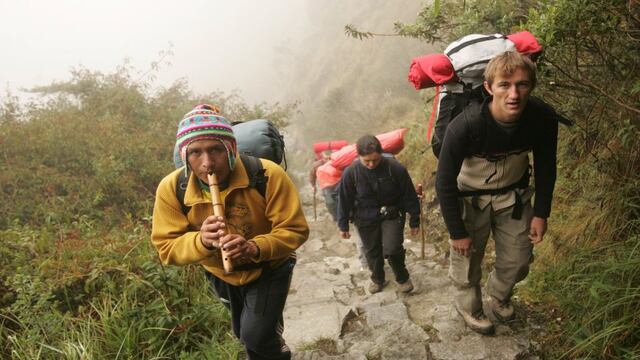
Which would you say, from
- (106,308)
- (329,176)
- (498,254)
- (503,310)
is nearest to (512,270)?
(498,254)

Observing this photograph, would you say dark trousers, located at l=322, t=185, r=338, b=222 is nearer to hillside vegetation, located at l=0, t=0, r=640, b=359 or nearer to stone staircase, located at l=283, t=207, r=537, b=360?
stone staircase, located at l=283, t=207, r=537, b=360

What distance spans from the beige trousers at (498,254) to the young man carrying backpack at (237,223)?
1.45 metres

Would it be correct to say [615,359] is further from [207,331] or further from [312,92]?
[312,92]

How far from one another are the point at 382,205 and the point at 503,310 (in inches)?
74.7

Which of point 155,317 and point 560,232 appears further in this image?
point 560,232

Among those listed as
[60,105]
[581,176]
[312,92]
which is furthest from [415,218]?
[312,92]

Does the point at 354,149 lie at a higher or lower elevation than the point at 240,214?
lower

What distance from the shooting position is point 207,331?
4.18 meters

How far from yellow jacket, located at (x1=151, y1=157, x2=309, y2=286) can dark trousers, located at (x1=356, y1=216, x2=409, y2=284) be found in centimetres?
243

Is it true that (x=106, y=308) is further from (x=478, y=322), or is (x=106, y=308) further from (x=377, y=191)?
(x=478, y=322)

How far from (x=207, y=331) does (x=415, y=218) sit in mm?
2677

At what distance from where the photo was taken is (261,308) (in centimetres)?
285

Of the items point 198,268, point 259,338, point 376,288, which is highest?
point 259,338

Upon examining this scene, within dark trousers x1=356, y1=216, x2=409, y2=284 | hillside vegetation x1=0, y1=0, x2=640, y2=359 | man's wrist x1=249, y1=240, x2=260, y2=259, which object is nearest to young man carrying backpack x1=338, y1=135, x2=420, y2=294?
dark trousers x1=356, y1=216, x2=409, y2=284
